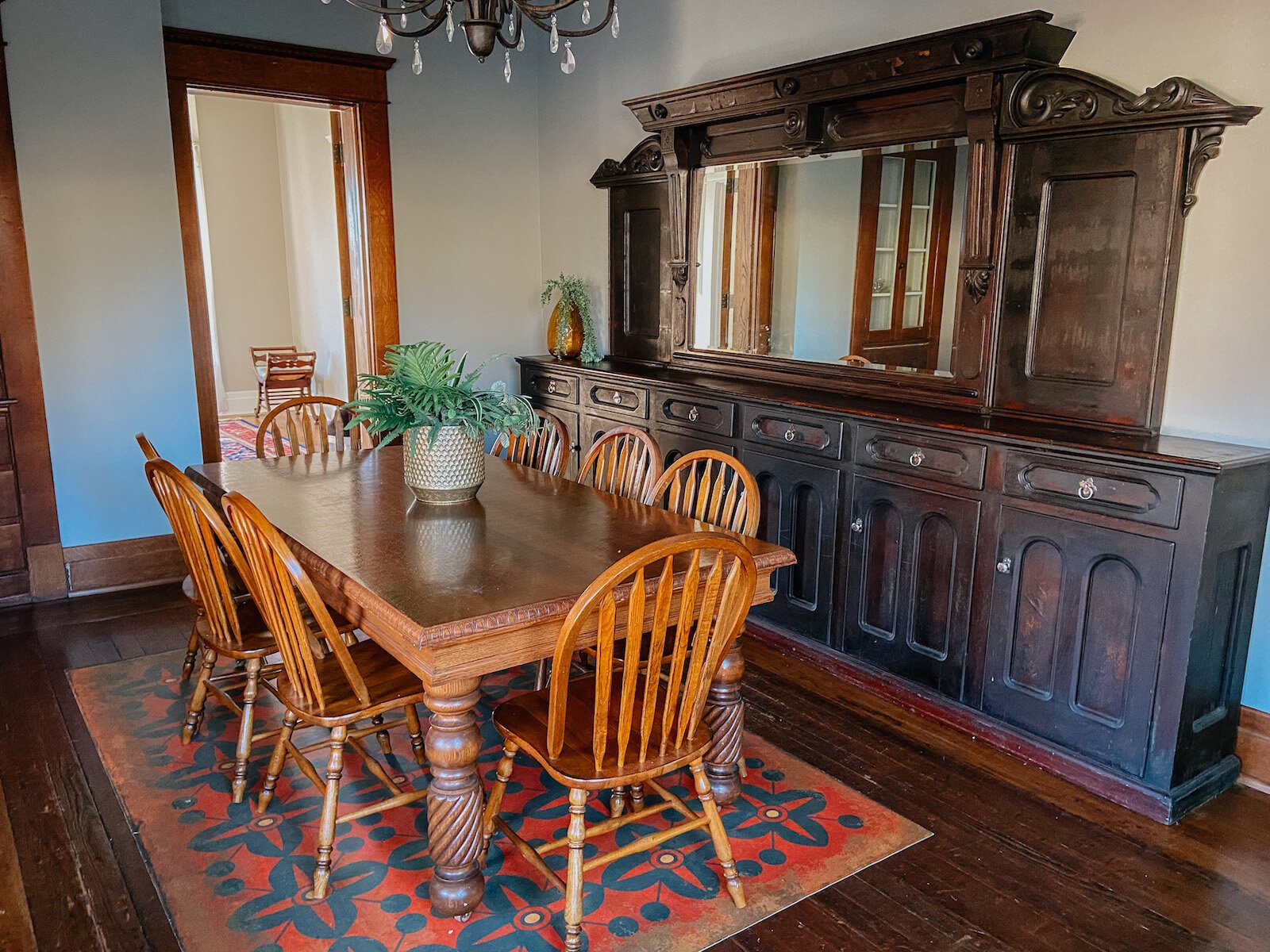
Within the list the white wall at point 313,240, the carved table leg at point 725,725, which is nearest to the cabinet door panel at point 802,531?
the carved table leg at point 725,725

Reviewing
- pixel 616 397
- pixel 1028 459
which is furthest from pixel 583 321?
pixel 1028 459

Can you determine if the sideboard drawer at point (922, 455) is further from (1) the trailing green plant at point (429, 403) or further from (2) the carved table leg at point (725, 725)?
(1) the trailing green plant at point (429, 403)

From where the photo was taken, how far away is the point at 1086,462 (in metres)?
2.52

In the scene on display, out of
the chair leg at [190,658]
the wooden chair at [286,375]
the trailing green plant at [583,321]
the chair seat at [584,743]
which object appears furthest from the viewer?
the wooden chair at [286,375]

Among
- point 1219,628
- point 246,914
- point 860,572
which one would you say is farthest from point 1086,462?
point 246,914

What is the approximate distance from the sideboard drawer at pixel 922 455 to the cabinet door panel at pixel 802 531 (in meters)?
0.18

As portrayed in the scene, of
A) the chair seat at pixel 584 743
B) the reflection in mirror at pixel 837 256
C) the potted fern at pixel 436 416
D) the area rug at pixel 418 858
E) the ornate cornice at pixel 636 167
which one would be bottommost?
the area rug at pixel 418 858

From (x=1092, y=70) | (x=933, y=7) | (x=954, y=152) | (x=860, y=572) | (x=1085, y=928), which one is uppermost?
(x=933, y=7)

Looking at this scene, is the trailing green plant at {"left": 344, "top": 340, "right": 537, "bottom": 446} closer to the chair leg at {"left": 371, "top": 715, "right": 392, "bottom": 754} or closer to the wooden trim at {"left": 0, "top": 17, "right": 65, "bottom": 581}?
the chair leg at {"left": 371, "top": 715, "right": 392, "bottom": 754}

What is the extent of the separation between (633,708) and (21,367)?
3.30 meters

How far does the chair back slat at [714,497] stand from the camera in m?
2.50

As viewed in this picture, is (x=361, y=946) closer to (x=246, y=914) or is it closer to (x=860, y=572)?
(x=246, y=914)

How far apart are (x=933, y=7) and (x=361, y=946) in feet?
10.7

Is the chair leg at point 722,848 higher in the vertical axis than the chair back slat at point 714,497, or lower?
lower
